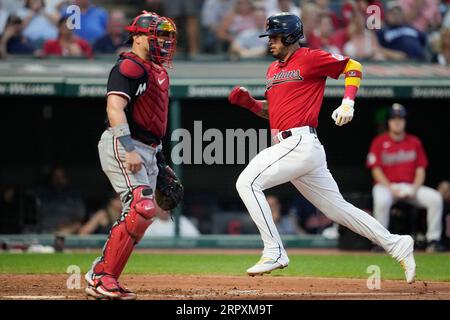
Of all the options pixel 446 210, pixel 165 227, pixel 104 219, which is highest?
pixel 446 210

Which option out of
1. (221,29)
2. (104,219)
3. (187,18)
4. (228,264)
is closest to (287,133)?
(228,264)

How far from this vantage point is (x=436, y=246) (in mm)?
11203

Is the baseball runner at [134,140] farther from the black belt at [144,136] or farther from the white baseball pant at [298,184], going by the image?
the white baseball pant at [298,184]

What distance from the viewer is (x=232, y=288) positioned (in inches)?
279

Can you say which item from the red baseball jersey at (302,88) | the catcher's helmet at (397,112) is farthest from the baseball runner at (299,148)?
the catcher's helmet at (397,112)

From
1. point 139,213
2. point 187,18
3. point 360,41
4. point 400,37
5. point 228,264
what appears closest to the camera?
point 139,213

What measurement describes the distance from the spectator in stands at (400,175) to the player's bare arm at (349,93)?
463cm

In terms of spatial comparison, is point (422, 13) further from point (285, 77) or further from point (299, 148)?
point (299, 148)

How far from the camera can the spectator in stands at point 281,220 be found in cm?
1216

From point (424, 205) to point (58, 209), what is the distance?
14.5 feet

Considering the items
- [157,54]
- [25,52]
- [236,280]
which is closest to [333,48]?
[25,52]

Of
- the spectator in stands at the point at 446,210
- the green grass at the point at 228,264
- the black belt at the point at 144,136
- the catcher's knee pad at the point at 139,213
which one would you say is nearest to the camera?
the catcher's knee pad at the point at 139,213

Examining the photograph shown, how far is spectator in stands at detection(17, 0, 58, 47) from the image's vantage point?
41.2ft

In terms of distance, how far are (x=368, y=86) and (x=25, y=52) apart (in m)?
4.33
